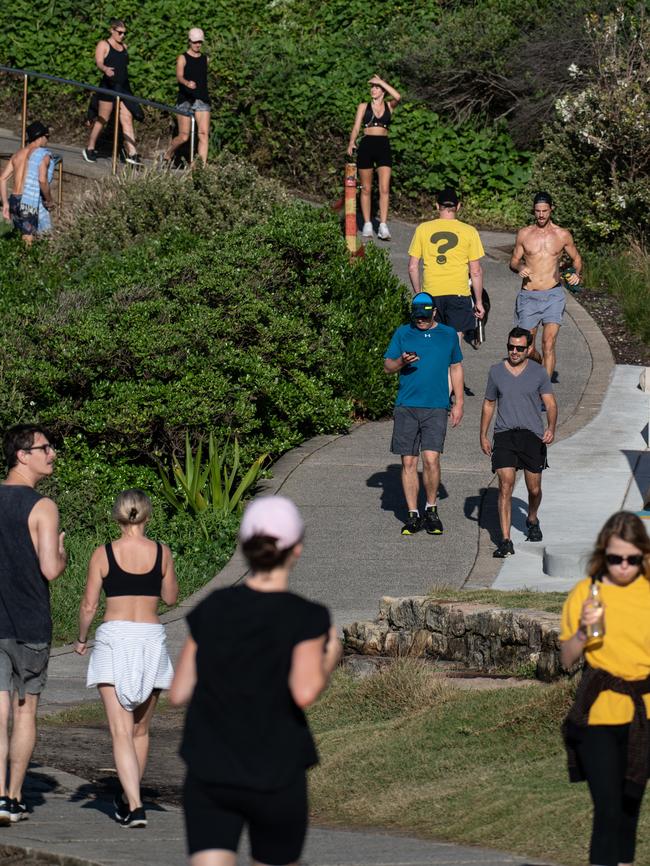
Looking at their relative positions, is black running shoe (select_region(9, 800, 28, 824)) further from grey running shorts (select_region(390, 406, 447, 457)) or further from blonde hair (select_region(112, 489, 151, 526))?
grey running shorts (select_region(390, 406, 447, 457))

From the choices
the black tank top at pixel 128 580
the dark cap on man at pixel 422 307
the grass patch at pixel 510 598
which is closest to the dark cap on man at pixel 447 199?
the dark cap on man at pixel 422 307

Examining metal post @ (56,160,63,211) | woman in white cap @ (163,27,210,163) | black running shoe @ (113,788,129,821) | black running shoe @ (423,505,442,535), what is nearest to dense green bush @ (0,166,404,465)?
black running shoe @ (423,505,442,535)

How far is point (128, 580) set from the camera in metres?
7.36

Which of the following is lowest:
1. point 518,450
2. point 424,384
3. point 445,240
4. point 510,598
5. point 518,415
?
point 510,598

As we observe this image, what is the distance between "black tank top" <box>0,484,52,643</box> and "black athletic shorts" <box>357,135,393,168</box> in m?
13.6

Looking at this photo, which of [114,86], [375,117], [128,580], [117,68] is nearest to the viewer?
[128,580]

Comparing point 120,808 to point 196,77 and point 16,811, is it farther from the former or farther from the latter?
point 196,77

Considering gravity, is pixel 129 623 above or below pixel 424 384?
below

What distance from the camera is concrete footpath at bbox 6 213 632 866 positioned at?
6.83m

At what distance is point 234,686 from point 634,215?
55.4ft

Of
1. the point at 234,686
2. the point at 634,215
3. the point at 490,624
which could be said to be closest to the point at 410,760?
the point at 490,624

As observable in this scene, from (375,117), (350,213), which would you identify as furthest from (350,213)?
(375,117)

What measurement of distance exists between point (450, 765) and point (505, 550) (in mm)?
4384

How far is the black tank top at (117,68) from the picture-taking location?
22.6 m
